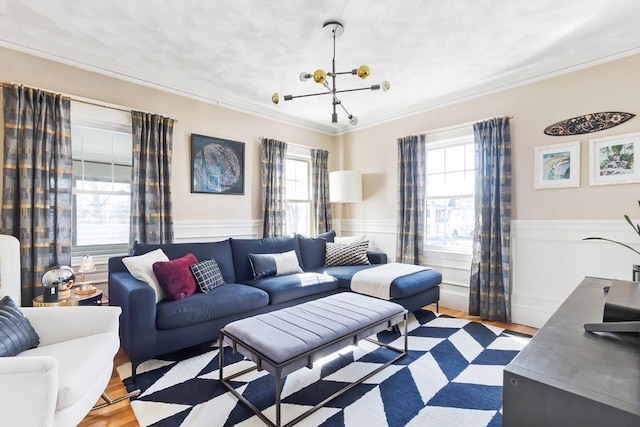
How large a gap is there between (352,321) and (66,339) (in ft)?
5.66

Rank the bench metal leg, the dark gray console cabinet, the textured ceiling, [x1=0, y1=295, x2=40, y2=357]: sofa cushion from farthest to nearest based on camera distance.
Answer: the textured ceiling
the bench metal leg
[x1=0, y1=295, x2=40, y2=357]: sofa cushion
the dark gray console cabinet

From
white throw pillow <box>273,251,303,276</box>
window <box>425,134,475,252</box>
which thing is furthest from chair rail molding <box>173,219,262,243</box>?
window <box>425,134,475,252</box>

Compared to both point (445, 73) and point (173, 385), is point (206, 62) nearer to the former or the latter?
point (445, 73)

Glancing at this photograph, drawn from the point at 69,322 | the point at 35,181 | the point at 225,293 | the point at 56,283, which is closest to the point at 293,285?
the point at 225,293

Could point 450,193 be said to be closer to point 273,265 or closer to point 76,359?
point 273,265

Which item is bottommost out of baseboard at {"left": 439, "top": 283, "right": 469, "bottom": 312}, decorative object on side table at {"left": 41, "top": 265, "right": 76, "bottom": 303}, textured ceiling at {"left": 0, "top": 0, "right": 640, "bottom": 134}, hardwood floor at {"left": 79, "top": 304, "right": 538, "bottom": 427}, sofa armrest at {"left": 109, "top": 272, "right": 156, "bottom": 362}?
hardwood floor at {"left": 79, "top": 304, "right": 538, "bottom": 427}

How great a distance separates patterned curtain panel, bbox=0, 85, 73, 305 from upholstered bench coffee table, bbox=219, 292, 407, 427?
5.96ft

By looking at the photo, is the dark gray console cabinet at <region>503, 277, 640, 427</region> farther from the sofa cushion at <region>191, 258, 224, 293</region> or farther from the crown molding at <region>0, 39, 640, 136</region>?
the crown molding at <region>0, 39, 640, 136</region>

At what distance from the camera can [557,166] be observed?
3070 mm

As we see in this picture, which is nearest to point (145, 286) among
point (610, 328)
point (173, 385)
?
point (173, 385)

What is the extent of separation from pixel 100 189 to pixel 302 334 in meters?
2.62

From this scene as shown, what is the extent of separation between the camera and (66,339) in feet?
5.89

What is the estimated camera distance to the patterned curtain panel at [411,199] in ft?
13.5

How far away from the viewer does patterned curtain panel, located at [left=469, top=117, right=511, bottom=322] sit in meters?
3.34
